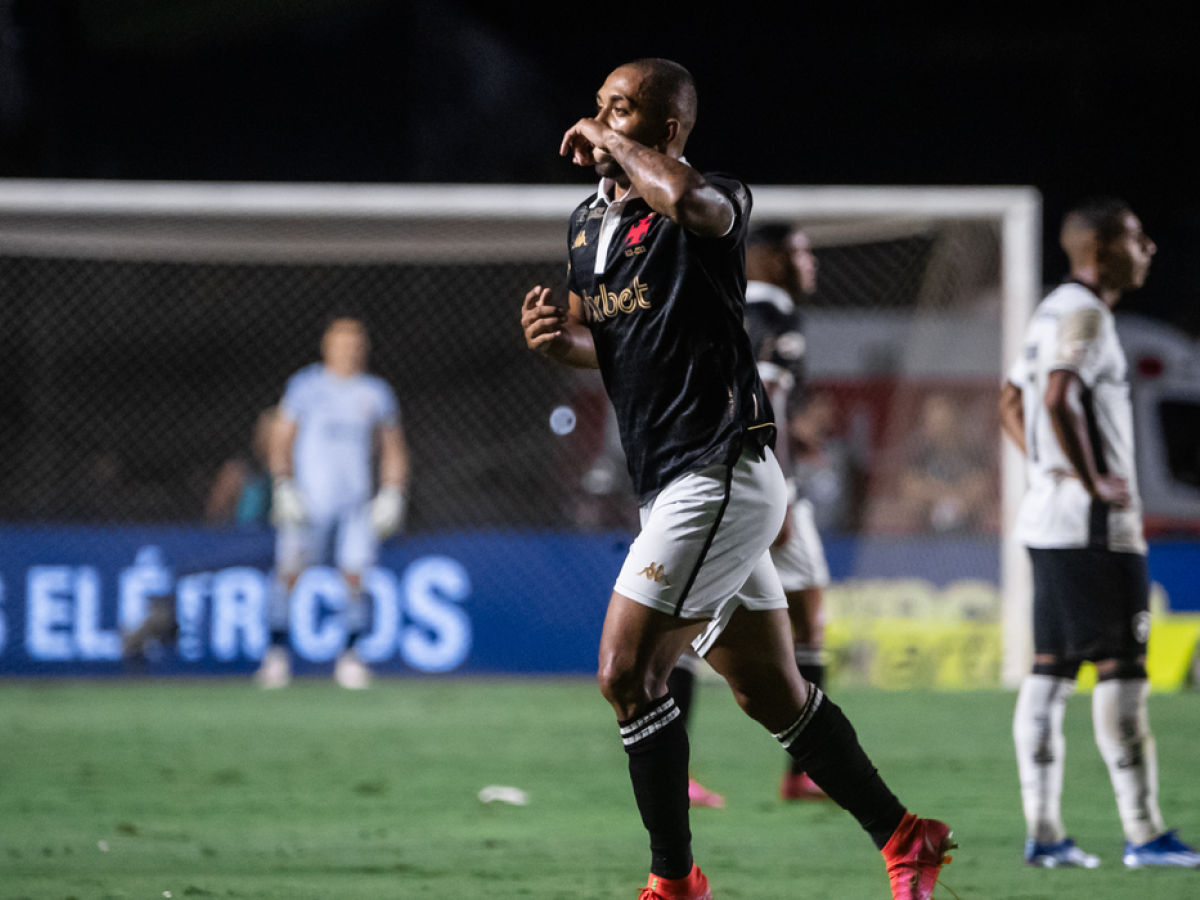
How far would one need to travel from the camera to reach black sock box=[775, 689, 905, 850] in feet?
10.1

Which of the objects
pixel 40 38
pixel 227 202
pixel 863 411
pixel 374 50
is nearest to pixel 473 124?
pixel 374 50

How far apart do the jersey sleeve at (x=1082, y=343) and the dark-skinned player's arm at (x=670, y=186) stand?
5.19 feet

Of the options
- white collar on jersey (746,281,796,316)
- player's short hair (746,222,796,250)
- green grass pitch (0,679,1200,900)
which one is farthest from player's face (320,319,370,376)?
white collar on jersey (746,281,796,316)

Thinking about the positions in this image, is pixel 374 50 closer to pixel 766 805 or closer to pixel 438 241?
pixel 438 241

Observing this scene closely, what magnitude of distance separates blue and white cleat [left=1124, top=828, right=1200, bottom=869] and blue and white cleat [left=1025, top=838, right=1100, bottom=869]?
0.34ft

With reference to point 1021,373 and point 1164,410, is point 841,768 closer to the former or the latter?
point 1021,373

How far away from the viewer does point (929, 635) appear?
9.15 metres

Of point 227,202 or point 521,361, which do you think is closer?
point 227,202

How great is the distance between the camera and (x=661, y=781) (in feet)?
9.80

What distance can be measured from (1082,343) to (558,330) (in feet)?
5.51

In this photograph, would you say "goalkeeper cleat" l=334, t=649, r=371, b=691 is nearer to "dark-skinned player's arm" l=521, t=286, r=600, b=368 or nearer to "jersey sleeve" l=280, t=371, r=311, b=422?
"jersey sleeve" l=280, t=371, r=311, b=422

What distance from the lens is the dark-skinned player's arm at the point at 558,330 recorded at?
3.15 m

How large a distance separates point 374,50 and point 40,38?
3.98 m

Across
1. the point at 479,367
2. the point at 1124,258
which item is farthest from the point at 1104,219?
the point at 479,367
